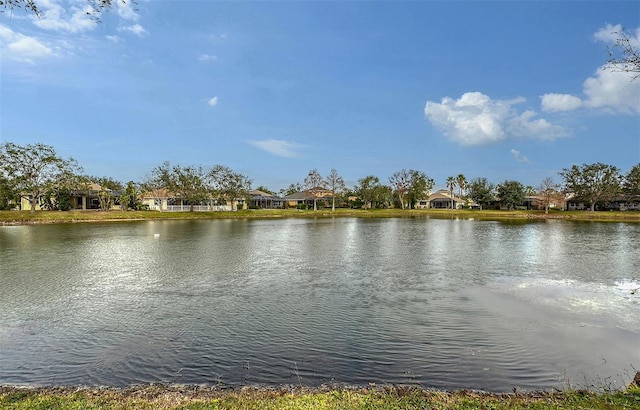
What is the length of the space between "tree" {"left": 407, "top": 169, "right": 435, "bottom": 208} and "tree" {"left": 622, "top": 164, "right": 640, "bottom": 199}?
125 ft

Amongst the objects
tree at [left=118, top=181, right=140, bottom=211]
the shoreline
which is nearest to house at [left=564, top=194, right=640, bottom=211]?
the shoreline

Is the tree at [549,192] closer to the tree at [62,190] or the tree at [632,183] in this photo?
the tree at [632,183]

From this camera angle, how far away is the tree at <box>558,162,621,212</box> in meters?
73.2

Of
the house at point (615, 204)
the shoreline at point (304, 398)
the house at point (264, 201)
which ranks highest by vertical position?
the house at point (264, 201)

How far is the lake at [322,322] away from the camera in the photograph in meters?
6.32

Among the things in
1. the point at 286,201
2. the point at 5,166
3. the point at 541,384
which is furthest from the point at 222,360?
the point at 286,201

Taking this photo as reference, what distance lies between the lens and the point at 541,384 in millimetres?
5832

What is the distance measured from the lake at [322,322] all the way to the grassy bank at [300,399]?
27.0 inches

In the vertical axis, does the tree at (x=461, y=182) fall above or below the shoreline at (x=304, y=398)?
above

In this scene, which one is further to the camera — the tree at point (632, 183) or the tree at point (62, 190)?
the tree at point (632, 183)

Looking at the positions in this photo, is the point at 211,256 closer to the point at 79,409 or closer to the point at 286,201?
the point at 79,409

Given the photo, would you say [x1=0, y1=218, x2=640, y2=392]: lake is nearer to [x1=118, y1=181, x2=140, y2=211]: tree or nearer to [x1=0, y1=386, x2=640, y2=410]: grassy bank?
[x1=0, y1=386, x2=640, y2=410]: grassy bank

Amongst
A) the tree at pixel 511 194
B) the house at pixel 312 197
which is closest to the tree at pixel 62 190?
the house at pixel 312 197

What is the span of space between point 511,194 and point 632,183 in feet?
69.8
